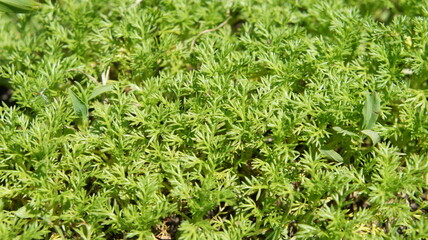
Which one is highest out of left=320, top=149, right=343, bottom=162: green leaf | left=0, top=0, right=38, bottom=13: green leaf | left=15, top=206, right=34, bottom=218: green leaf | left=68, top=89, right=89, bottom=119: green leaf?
left=0, top=0, right=38, bottom=13: green leaf

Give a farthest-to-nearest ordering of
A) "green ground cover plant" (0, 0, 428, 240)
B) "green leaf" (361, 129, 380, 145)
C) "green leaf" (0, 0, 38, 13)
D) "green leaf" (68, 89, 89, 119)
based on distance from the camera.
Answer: "green leaf" (0, 0, 38, 13) < "green leaf" (68, 89, 89, 119) < "green leaf" (361, 129, 380, 145) < "green ground cover plant" (0, 0, 428, 240)

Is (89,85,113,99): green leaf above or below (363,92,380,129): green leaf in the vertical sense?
above

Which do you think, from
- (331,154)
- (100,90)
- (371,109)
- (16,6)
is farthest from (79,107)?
(371,109)

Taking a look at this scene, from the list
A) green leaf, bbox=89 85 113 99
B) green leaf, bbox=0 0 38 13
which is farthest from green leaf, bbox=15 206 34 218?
green leaf, bbox=0 0 38 13

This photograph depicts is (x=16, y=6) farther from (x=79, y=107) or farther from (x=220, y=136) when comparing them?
(x=220, y=136)

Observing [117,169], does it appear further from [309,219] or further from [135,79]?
[309,219]

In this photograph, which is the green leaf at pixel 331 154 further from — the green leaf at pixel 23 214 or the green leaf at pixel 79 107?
the green leaf at pixel 23 214

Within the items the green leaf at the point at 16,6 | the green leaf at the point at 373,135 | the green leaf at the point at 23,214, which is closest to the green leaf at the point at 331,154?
the green leaf at the point at 373,135

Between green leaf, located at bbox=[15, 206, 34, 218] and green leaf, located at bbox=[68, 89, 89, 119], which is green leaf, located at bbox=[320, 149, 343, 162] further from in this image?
green leaf, located at bbox=[15, 206, 34, 218]
